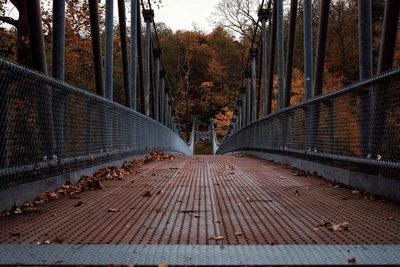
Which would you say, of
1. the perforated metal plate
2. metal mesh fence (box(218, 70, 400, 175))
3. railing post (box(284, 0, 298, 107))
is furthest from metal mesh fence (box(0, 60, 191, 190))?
railing post (box(284, 0, 298, 107))

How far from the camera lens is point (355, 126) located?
500 centimetres

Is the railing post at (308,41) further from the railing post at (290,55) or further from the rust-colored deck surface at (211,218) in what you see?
the rust-colored deck surface at (211,218)

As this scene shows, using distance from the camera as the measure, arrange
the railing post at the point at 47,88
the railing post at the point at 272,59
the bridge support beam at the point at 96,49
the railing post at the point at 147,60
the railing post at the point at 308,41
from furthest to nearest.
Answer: the railing post at the point at 147,60 → the railing post at the point at 272,59 → the railing post at the point at 308,41 → the bridge support beam at the point at 96,49 → the railing post at the point at 47,88

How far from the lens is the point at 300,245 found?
2.60 meters

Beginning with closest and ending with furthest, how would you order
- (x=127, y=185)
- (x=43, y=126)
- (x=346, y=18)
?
(x=43, y=126)
(x=127, y=185)
(x=346, y=18)

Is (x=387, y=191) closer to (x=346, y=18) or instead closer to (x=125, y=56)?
(x=125, y=56)

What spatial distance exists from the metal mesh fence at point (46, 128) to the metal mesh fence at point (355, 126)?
9.09 ft

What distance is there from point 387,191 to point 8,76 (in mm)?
3024

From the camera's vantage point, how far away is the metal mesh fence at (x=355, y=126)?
4102mm

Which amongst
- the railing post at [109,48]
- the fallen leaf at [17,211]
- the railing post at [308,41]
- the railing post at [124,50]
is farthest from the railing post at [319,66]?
the railing post at [124,50]

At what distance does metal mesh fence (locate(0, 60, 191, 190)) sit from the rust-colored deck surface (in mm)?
379

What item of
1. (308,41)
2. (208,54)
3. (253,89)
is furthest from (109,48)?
(208,54)

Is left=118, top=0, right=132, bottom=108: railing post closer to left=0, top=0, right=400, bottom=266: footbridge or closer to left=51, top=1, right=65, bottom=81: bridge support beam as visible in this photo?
left=0, top=0, right=400, bottom=266: footbridge

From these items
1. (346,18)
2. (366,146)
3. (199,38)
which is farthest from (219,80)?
(366,146)
